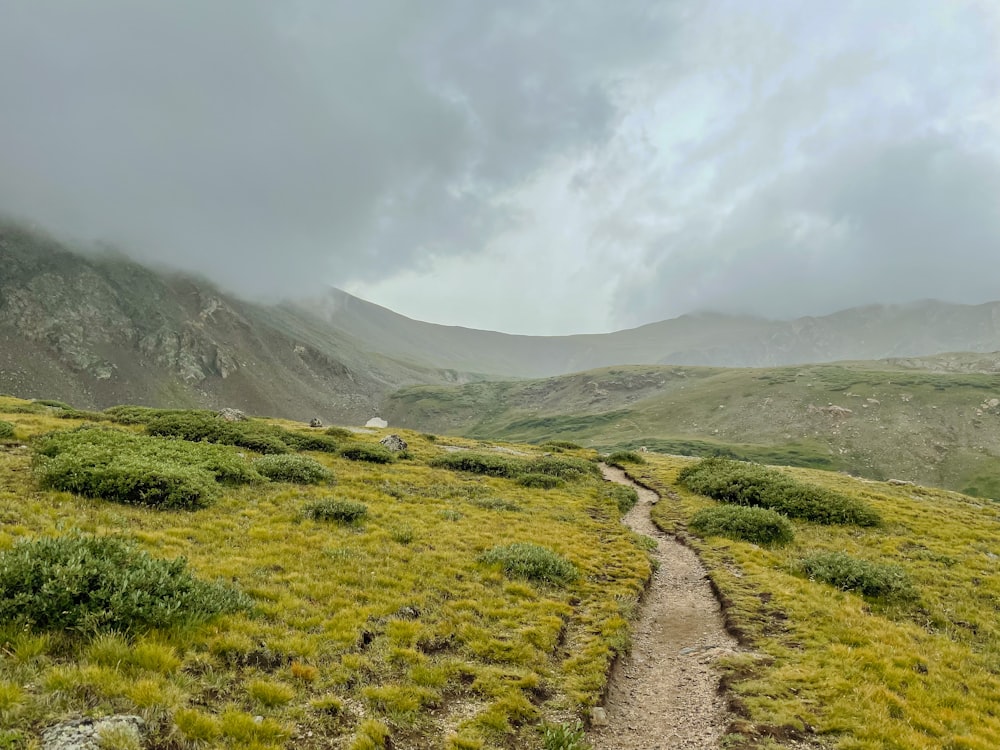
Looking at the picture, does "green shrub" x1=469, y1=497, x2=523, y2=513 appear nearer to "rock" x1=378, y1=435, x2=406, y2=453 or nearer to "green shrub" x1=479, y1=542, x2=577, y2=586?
"green shrub" x1=479, y1=542, x2=577, y2=586

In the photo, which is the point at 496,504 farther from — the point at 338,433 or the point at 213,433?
the point at 338,433

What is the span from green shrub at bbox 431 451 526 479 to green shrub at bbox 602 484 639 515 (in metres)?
7.80

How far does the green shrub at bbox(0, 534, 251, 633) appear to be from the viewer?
30.7 ft

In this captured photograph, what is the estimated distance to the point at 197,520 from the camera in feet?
61.1

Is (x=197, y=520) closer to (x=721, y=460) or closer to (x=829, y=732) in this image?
(x=829, y=732)

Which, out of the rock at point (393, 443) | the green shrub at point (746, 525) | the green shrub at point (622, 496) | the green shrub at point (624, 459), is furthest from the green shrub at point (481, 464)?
the green shrub at point (624, 459)

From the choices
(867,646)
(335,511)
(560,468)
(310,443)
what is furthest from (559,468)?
(867,646)

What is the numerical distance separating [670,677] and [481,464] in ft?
102

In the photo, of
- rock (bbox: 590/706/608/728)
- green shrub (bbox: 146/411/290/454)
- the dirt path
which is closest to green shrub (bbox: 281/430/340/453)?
green shrub (bbox: 146/411/290/454)

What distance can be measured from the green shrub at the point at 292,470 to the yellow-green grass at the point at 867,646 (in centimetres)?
2137

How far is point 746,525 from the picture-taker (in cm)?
2766

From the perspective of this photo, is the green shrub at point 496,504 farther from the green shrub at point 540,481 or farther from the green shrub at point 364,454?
the green shrub at point 364,454

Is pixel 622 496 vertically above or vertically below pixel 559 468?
below

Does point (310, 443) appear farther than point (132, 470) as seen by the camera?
Yes
